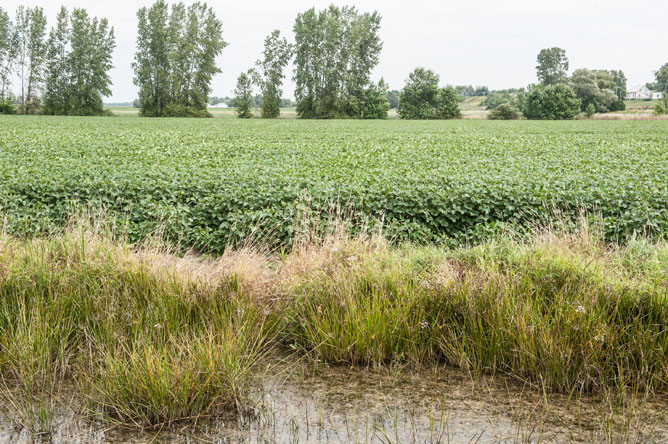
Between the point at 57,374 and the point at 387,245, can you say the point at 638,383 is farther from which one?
the point at 57,374

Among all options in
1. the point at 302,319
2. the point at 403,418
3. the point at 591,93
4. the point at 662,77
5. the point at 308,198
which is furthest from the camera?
the point at 662,77

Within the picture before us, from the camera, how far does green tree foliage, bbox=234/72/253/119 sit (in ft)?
258

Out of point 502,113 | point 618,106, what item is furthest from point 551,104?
point 618,106

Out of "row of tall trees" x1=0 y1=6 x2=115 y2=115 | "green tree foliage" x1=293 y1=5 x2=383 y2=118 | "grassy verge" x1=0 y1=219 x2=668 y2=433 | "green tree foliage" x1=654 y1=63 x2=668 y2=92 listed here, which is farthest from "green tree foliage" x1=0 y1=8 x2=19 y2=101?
"green tree foliage" x1=654 y1=63 x2=668 y2=92

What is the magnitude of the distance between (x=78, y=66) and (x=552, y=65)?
106 meters

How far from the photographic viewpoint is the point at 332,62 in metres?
84.1

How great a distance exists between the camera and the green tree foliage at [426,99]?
84344 mm

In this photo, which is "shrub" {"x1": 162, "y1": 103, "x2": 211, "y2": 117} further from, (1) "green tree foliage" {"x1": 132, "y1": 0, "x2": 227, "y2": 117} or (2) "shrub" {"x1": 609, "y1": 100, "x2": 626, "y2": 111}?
(2) "shrub" {"x1": 609, "y1": 100, "x2": 626, "y2": 111}

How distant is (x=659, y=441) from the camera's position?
12.6 ft

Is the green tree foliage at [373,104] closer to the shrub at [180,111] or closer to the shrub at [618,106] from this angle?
the shrub at [180,111]

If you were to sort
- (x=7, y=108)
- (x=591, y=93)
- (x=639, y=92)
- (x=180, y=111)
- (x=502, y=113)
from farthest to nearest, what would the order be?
1. (x=639, y=92)
2. (x=591, y=93)
3. (x=502, y=113)
4. (x=180, y=111)
5. (x=7, y=108)

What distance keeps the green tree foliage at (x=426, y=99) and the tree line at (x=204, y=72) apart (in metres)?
0.16

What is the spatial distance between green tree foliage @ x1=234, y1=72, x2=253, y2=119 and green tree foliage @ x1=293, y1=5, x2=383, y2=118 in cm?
738

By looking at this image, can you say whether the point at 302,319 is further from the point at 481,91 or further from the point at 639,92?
the point at 639,92
